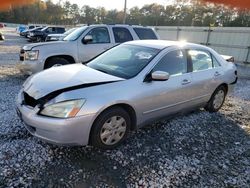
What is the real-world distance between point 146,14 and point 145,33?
60.5 meters

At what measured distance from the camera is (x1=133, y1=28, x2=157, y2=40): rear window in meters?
8.55

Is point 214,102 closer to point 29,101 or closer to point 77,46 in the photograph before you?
point 29,101

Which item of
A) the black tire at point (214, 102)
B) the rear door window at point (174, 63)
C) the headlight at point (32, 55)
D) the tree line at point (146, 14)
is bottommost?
the black tire at point (214, 102)

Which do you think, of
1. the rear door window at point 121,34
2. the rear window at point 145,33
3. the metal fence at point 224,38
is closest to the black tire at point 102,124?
the rear door window at point 121,34

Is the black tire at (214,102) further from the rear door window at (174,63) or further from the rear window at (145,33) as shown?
the rear window at (145,33)

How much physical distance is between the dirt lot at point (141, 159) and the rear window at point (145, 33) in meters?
4.53

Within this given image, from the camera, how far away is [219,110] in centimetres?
582

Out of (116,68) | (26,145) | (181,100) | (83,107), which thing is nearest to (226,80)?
(181,100)

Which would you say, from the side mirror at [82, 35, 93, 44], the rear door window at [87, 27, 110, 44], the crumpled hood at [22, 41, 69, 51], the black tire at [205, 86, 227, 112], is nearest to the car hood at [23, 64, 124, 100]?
the black tire at [205, 86, 227, 112]

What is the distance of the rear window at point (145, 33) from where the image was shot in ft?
28.0

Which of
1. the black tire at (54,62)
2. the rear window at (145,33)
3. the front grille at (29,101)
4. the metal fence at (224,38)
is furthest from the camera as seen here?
the metal fence at (224,38)

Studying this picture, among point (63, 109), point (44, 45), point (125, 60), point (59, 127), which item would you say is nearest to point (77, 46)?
point (44, 45)

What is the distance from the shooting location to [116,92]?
344 centimetres

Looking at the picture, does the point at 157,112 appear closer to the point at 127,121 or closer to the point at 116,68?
the point at 127,121
